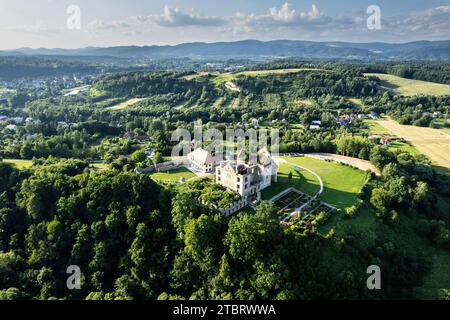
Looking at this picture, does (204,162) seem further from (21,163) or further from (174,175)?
(21,163)

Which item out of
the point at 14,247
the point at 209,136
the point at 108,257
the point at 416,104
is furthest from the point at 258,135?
the point at 416,104

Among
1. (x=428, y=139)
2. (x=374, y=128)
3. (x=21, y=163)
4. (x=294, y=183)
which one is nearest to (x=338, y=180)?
(x=294, y=183)

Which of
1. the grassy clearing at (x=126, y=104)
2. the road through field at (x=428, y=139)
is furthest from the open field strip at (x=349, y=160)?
the grassy clearing at (x=126, y=104)

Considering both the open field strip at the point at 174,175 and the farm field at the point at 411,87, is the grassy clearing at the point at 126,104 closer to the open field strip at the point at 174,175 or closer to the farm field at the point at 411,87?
the open field strip at the point at 174,175

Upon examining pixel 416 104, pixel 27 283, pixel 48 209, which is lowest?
pixel 27 283

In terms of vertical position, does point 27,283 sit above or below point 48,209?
below

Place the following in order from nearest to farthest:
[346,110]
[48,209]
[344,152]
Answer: [48,209] < [344,152] < [346,110]
